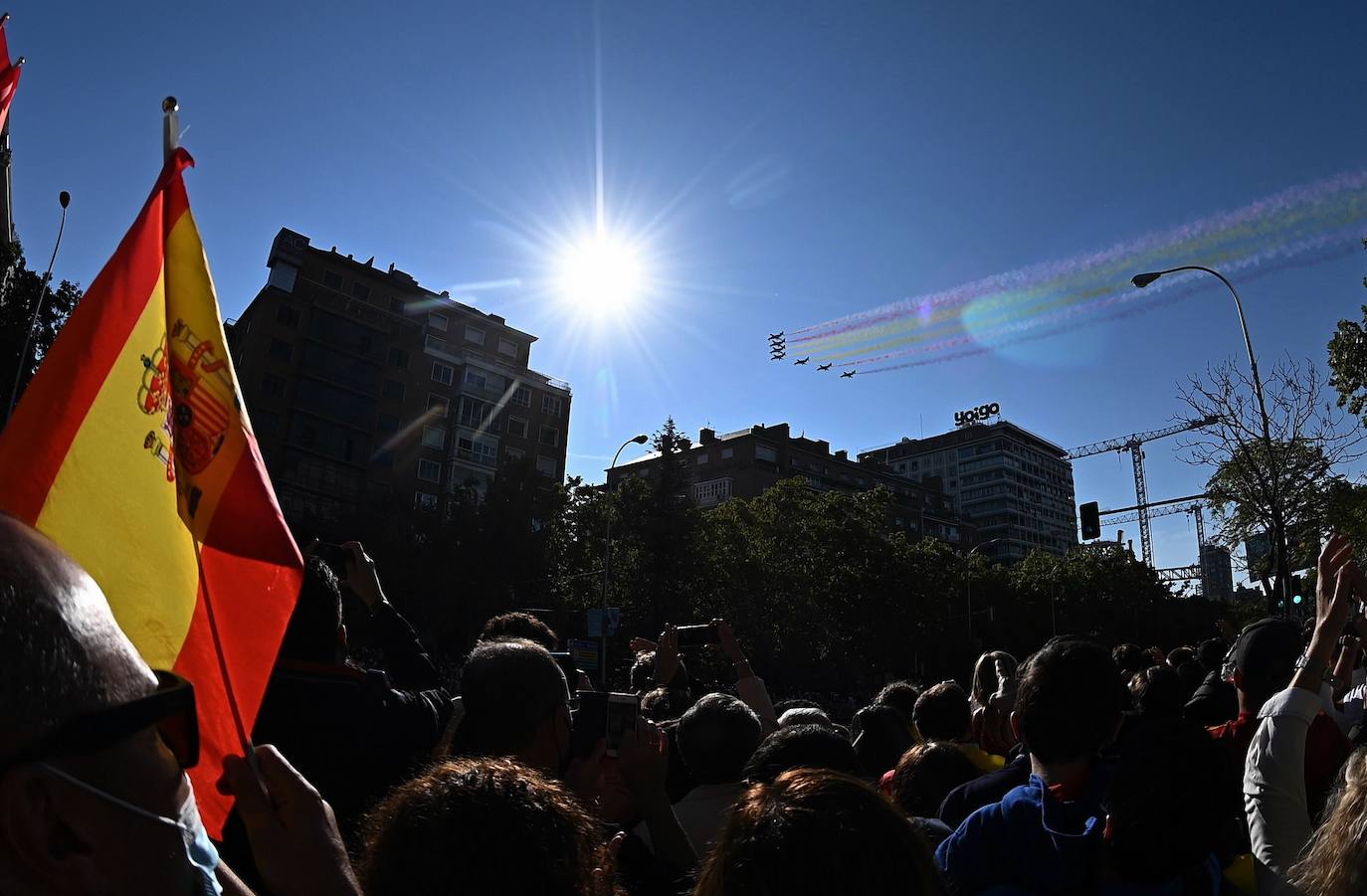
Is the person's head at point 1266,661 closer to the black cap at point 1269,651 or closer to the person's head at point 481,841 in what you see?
the black cap at point 1269,651

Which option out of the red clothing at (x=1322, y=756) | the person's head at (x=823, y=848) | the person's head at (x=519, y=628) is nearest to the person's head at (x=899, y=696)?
the red clothing at (x=1322, y=756)

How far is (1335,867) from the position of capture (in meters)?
1.85

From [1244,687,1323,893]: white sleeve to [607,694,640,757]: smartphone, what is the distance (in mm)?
1911

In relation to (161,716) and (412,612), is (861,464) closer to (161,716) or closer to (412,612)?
(412,612)

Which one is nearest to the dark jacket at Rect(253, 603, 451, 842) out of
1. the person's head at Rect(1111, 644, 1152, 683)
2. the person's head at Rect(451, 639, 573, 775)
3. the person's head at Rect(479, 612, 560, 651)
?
the person's head at Rect(451, 639, 573, 775)

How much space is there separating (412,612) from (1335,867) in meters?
36.9

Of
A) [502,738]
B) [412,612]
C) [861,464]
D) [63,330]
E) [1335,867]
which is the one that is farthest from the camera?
[861,464]

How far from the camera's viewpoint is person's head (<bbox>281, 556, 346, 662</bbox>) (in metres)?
2.85

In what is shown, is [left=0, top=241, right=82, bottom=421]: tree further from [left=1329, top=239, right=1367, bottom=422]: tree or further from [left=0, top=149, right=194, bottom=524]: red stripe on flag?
[left=1329, top=239, right=1367, bottom=422]: tree

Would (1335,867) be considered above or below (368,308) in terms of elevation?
below

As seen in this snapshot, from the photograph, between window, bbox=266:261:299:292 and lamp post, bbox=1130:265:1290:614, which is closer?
lamp post, bbox=1130:265:1290:614

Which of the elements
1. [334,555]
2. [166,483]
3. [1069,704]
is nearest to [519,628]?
[334,555]

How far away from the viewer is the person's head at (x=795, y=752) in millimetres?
3062

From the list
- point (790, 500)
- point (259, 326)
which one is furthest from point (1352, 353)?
point (259, 326)
